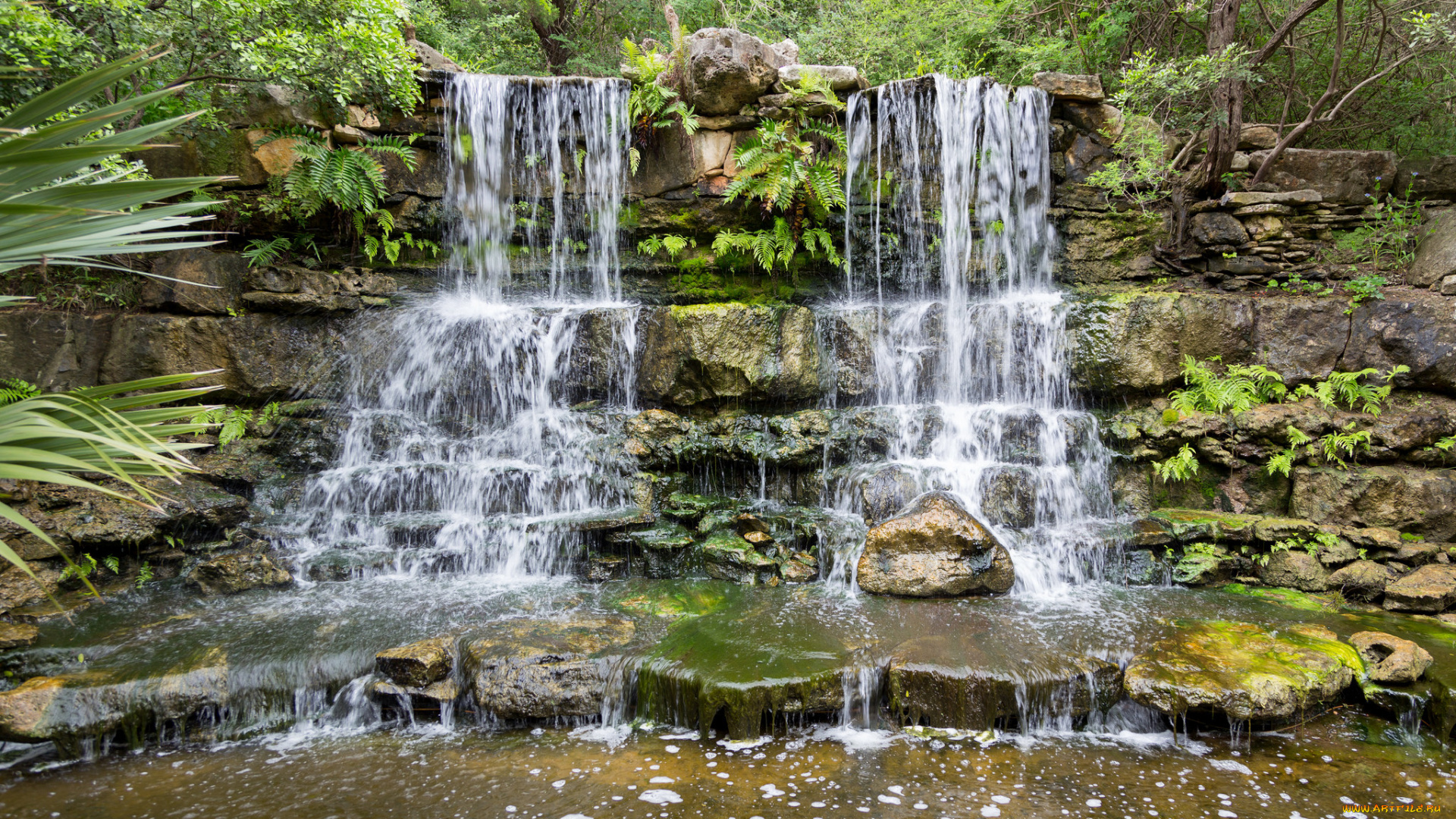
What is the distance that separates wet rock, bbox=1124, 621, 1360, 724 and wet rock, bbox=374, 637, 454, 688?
462 cm

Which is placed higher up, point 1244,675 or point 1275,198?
point 1275,198

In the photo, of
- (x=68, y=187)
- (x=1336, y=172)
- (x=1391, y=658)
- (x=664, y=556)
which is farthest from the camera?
(x=1336, y=172)

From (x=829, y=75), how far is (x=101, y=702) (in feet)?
31.8

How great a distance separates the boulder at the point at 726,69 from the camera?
29.9 ft

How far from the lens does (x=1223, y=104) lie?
8.47m

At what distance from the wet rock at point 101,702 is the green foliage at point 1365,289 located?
11046 mm

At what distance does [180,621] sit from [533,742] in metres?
3.44

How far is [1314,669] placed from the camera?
452 cm

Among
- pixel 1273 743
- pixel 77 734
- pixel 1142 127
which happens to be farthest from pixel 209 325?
pixel 1142 127

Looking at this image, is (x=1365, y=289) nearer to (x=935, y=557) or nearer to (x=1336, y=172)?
(x=1336, y=172)

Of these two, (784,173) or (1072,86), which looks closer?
(784,173)

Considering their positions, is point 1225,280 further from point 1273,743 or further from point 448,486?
point 448,486

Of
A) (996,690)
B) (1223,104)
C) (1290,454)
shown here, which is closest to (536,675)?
(996,690)

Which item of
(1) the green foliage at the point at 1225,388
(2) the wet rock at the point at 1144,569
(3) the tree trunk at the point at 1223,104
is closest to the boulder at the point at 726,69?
(3) the tree trunk at the point at 1223,104
